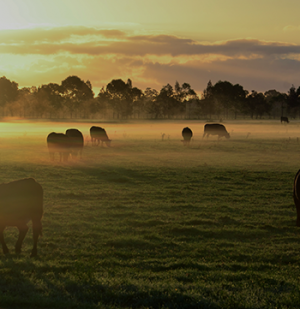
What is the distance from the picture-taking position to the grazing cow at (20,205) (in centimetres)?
802

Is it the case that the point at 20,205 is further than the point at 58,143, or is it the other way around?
the point at 58,143

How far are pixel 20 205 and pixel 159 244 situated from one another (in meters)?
3.58

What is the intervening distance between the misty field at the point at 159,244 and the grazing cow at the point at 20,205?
0.74 metres

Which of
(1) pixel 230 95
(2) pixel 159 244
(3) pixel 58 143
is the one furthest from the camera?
(1) pixel 230 95

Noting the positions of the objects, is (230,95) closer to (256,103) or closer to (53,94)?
(256,103)

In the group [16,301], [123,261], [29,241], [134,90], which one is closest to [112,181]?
[29,241]

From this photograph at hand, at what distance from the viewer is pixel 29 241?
9461 millimetres

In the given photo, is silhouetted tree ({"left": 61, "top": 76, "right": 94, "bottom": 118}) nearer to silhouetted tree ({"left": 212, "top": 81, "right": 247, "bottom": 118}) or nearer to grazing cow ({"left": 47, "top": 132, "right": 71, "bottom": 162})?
silhouetted tree ({"left": 212, "top": 81, "right": 247, "bottom": 118})

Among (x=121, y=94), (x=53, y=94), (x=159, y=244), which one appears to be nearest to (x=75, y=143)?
(x=159, y=244)

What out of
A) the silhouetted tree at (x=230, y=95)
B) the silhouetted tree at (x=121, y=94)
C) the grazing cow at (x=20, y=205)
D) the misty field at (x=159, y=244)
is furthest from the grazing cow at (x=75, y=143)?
the silhouetted tree at (x=230, y=95)

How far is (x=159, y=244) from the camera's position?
363 inches

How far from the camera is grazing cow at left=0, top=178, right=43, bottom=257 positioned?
316 inches

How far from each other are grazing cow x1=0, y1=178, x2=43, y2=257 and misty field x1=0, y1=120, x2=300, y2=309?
0.74 meters

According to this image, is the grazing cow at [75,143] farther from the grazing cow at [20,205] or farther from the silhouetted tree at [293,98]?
the silhouetted tree at [293,98]
